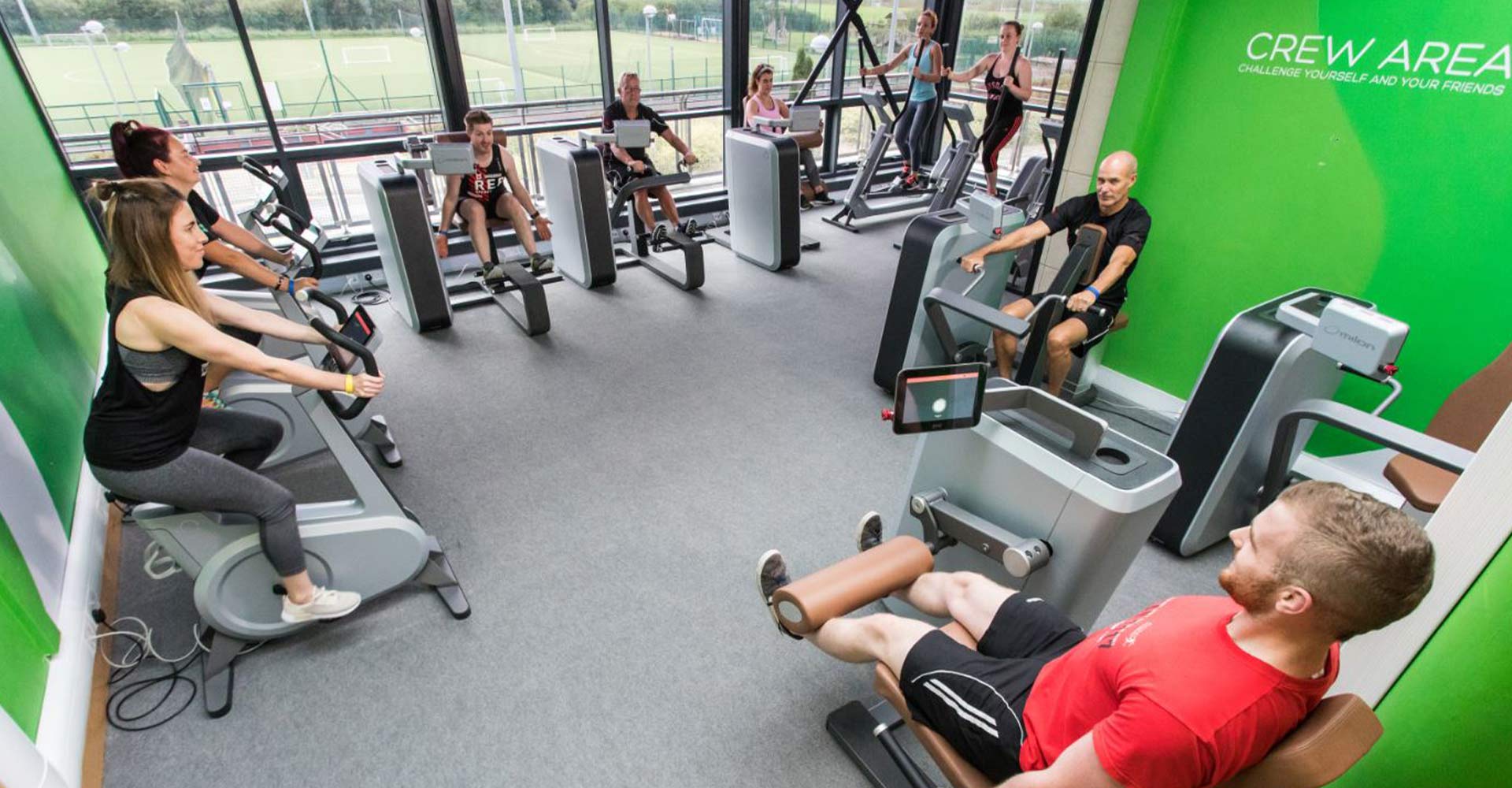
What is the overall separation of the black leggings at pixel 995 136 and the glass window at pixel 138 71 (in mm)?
5624

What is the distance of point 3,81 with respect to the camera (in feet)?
10.3

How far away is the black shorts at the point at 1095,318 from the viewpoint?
327cm

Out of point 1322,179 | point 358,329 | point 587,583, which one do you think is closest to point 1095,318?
point 1322,179

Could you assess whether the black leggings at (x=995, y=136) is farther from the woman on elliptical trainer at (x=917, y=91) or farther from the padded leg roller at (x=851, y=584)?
the padded leg roller at (x=851, y=584)

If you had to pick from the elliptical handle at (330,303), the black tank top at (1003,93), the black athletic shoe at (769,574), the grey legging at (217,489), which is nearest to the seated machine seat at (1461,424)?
the black athletic shoe at (769,574)

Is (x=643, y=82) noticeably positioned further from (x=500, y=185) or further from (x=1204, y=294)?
(x=1204, y=294)

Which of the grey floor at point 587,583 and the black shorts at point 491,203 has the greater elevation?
the black shorts at point 491,203

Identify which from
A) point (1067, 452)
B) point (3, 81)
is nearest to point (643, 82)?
point (3, 81)

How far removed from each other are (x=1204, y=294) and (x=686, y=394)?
8.46 ft

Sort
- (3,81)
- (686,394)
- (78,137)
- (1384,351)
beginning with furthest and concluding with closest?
(78,137) < (686,394) < (3,81) < (1384,351)

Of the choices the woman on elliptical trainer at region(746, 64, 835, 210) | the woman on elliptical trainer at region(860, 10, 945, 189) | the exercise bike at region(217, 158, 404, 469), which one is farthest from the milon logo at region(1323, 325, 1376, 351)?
the woman on elliptical trainer at region(860, 10, 945, 189)

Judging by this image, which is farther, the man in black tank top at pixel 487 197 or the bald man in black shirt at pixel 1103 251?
the man in black tank top at pixel 487 197

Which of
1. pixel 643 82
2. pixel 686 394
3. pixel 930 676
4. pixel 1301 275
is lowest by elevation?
pixel 686 394

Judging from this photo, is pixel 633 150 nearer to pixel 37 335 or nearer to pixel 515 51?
pixel 515 51
